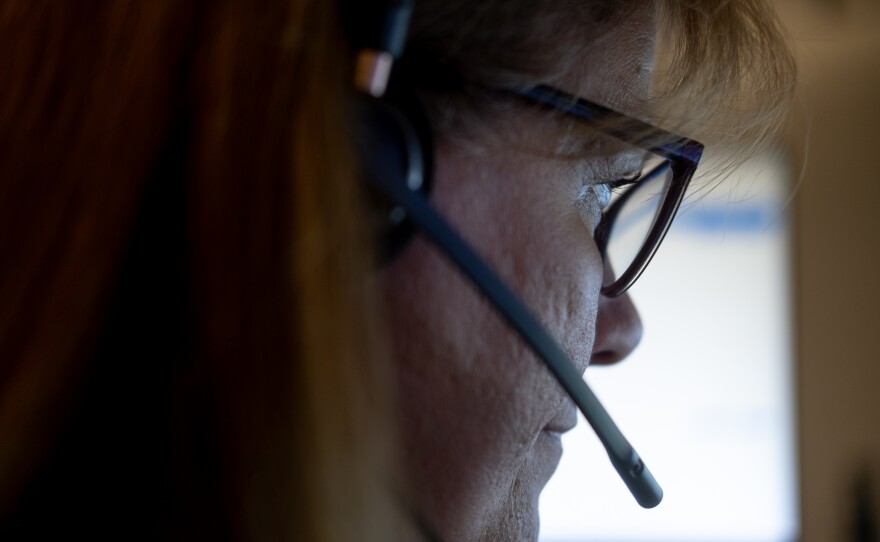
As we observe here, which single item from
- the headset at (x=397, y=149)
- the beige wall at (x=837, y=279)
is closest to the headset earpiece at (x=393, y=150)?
the headset at (x=397, y=149)

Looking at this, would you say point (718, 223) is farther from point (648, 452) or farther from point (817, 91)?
point (648, 452)

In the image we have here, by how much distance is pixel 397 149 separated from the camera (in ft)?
1.29

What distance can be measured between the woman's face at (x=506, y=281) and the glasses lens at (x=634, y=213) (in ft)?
0.38

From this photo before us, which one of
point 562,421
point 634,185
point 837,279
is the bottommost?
point 837,279

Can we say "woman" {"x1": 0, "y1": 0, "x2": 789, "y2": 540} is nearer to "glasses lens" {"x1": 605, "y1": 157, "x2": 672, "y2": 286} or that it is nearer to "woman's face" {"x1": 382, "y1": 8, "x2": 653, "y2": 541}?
"woman's face" {"x1": 382, "y1": 8, "x2": 653, "y2": 541}

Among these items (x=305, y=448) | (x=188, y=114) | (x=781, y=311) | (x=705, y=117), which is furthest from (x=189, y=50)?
(x=781, y=311)

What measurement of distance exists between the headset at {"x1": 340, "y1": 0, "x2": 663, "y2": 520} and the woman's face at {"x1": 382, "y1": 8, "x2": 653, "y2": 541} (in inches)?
1.6

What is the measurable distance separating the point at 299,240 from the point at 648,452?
1.25 metres

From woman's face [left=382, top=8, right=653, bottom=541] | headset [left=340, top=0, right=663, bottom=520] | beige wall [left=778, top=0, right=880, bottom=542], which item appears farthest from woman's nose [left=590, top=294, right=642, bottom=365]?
beige wall [left=778, top=0, right=880, bottom=542]

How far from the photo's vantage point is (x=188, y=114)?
0.39 meters

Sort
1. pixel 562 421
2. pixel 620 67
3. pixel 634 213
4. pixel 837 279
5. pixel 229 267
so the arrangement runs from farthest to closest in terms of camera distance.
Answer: pixel 837 279 → pixel 634 213 → pixel 562 421 → pixel 620 67 → pixel 229 267

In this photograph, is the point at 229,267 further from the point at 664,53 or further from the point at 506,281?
the point at 664,53

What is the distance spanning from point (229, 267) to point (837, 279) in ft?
4.85

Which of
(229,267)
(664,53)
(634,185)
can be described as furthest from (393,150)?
(634,185)
